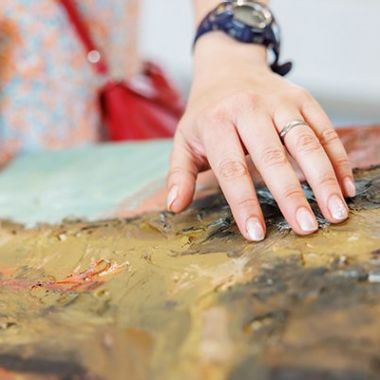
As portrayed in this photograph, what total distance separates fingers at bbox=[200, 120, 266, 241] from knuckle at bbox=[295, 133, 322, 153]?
6cm

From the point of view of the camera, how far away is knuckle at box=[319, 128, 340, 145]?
81 cm

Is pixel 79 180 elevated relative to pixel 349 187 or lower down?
lower down

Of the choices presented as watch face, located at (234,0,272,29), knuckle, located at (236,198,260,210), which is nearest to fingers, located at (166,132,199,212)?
knuckle, located at (236,198,260,210)

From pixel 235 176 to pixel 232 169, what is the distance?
1 cm

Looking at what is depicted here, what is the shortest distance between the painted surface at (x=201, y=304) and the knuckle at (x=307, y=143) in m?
0.07

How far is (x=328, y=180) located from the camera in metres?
0.75

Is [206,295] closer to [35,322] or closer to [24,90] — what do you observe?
[35,322]

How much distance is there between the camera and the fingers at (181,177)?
2.79ft

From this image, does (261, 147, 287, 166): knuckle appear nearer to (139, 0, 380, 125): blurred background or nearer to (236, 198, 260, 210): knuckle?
(236, 198, 260, 210): knuckle

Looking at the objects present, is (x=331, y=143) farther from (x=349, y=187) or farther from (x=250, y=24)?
(x=250, y=24)

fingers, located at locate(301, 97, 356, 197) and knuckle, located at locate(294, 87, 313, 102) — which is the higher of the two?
knuckle, located at locate(294, 87, 313, 102)

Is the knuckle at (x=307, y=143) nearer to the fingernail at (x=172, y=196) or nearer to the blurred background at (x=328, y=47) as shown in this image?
the fingernail at (x=172, y=196)

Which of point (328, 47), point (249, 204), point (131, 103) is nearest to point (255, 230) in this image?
point (249, 204)

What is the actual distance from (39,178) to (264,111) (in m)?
0.48
